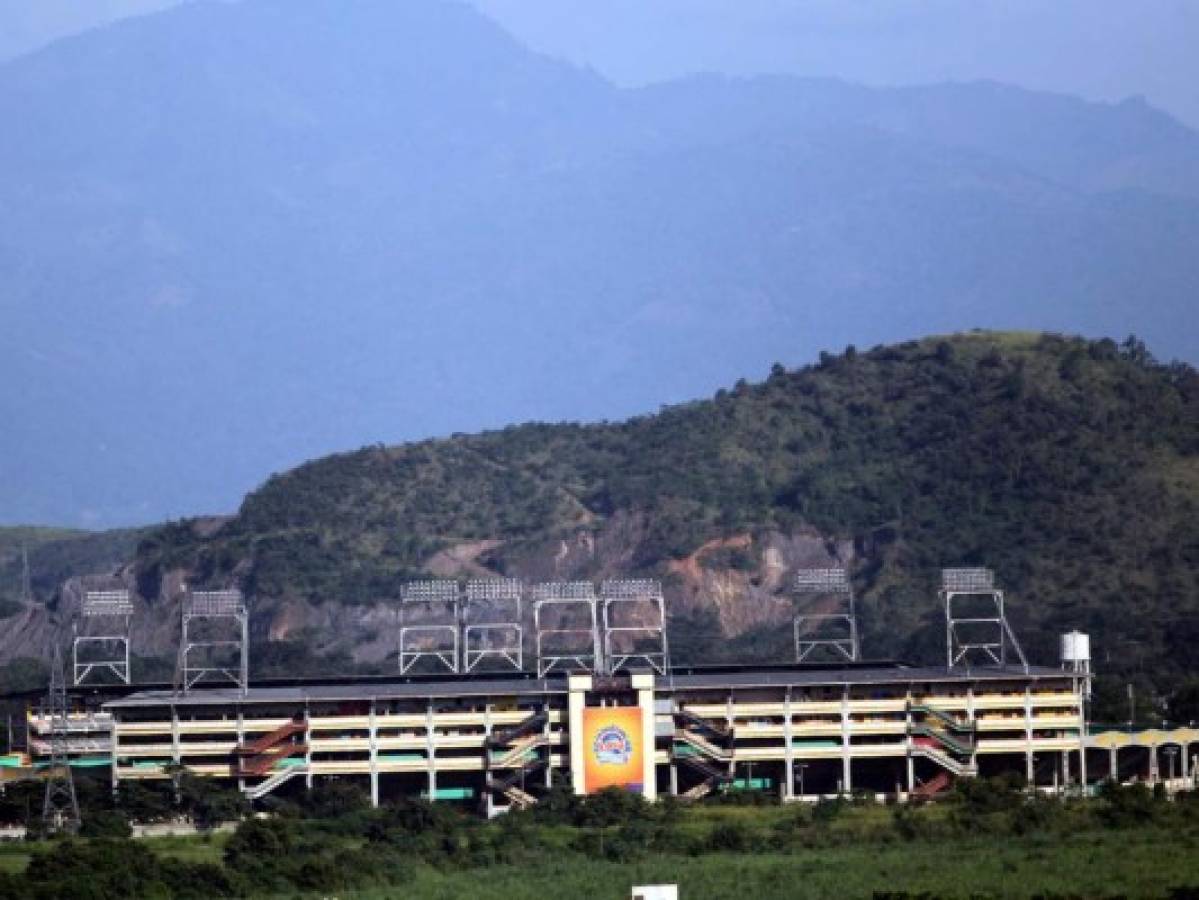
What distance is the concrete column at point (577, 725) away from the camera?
5290 inches

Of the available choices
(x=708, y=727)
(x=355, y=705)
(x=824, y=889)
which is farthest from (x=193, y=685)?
(x=824, y=889)

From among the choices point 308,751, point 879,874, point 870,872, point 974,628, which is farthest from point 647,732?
point 974,628

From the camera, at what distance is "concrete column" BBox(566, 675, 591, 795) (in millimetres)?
134375

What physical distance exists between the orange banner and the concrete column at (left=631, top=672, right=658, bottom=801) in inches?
4.9

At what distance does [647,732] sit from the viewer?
443 ft

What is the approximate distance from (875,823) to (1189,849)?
50.1ft

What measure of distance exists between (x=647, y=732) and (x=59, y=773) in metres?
23.3

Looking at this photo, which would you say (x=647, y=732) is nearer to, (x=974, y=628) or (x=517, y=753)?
(x=517, y=753)

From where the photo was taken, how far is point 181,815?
131 meters

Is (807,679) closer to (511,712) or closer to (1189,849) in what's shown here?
(511,712)

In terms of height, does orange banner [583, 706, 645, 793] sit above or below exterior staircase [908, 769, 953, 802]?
above

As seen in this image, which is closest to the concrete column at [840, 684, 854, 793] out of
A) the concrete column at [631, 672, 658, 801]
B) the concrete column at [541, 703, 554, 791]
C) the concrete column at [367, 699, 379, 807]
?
the concrete column at [631, 672, 658, 801]

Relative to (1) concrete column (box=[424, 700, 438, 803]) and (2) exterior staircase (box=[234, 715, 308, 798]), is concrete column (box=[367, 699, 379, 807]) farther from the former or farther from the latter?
(2) exterior staircase (box=[234, 715, 308, 798])

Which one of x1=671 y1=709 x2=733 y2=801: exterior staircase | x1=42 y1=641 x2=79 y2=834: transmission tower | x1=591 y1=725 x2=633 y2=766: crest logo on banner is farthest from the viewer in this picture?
x1=671 y1=709 x2=733 y2=801: exterior staircase
